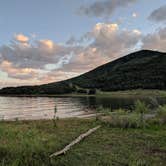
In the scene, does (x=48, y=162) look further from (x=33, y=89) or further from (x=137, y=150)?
(x=33, y=89)

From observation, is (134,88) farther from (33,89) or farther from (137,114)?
(137,114)

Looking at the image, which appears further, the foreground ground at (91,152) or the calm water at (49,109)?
the calm water at (49,109)

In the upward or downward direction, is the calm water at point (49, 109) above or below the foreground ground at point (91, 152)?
below

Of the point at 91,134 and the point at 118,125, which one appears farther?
the point at 118,125

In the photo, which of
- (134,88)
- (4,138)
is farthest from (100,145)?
(134,88)

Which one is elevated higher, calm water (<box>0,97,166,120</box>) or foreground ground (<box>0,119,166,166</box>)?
foreground ground (<box>0,119,166,166</box>)

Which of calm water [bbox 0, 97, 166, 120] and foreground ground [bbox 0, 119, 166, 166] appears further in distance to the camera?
calm water [bbox 0, 97, 166, 120]

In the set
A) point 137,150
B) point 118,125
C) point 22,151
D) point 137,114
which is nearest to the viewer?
point 22,151

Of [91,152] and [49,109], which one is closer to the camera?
[91,152]

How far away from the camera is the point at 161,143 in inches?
482

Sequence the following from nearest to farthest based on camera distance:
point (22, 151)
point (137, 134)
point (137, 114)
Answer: point (22, 151), point (137, 134), point (137, 114)

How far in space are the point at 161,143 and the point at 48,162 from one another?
20.0 feet

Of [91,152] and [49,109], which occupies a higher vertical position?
[91,152]

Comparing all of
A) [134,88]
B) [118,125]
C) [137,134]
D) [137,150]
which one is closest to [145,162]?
[137,150]
